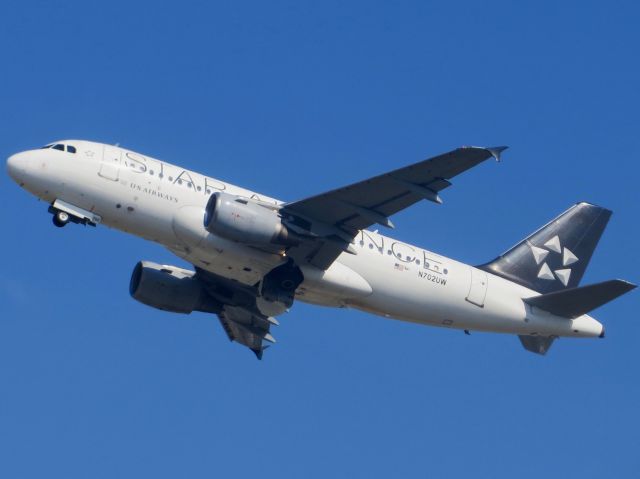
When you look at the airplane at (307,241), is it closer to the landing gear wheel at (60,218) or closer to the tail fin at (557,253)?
the landing gear wheel at (60,218)

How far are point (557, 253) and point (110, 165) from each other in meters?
20.2

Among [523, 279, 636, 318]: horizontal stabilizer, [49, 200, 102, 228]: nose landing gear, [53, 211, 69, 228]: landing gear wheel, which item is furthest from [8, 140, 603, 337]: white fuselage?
[53, 211, 69, 228]: landing gear wheel

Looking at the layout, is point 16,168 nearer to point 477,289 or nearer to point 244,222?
point 244,222

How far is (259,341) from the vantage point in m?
57.3

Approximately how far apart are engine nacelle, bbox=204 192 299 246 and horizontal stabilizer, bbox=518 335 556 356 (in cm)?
1200

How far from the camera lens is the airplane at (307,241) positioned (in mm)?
48031

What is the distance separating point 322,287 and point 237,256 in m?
3.67

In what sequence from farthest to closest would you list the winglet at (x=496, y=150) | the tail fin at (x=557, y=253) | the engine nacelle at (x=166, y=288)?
the tail fin at (x=557, y=253)
the engine nacelle at (x=166, y=288)
the winglet at (x=496, y=150)

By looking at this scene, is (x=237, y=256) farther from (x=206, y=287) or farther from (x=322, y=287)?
(x=206, y=287)

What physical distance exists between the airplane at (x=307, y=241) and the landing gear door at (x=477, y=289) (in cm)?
5

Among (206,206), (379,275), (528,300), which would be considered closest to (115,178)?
(206,206)

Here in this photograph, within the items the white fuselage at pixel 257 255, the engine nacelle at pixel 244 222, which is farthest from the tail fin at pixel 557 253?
the engine nacelle at pixel 244 222

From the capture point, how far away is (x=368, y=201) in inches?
1907

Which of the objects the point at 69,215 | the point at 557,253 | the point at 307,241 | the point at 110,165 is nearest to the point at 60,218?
the point at 69,215
